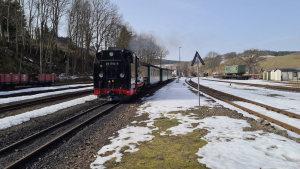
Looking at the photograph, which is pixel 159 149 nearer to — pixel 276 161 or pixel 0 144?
pixel 276 161

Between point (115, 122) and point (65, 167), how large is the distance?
344 centimetres

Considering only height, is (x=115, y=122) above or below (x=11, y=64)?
below

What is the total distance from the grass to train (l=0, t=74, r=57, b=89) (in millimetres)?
19272

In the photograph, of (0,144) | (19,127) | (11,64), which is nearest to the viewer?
(0,144)

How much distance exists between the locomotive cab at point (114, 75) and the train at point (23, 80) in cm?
1321

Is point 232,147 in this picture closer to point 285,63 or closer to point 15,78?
point 15,78

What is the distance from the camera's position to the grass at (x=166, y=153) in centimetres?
364

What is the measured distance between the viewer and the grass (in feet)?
12.0

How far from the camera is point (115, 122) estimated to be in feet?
23.4

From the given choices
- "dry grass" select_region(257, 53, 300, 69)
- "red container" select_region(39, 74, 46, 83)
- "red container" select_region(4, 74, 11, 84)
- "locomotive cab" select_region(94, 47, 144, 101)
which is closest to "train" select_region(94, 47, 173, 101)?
"locomotive cab" select_region(94, 47, 144, 101)

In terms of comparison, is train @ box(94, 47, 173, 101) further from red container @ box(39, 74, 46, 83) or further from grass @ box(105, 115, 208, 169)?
red container @ box(39, 74, 46, 83)

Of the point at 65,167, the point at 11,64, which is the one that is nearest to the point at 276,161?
the point at 65,167

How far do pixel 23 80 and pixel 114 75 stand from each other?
15651 millimetres

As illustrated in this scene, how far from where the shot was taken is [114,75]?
36.0 feet
